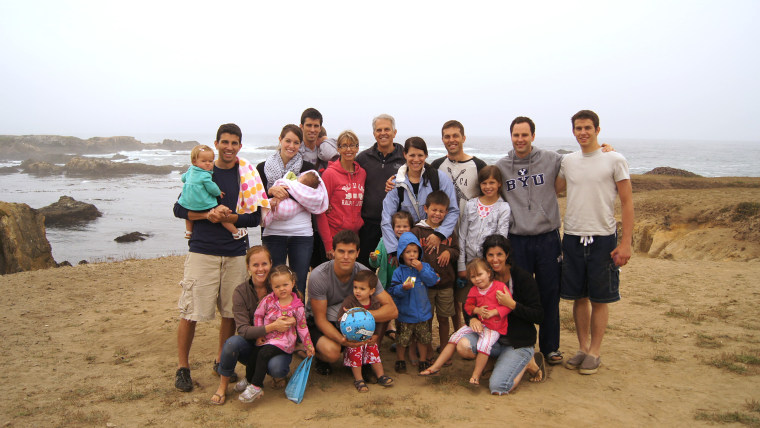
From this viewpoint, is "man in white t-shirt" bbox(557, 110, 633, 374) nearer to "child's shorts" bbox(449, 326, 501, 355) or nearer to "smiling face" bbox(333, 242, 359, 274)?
"child's shorts" bbox(449, 326, 501, 355)

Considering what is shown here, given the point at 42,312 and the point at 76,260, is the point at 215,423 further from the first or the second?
the point at 76,260

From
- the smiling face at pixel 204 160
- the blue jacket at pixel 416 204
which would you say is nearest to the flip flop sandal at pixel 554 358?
the blue jacket at pixel 416 204

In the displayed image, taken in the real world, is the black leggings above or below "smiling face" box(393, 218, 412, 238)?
below

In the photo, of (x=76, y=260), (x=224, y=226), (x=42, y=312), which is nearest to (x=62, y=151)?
(x=76, y=260)

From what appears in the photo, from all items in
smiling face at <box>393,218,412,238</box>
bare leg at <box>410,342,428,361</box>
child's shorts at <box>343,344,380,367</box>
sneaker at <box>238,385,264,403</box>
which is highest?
smiling face at <box>393,218,412,238</box>

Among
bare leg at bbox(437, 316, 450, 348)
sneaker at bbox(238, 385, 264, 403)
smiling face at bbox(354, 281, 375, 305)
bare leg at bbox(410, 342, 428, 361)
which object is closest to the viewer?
sneaker at bbox(238, 385, 264, 403)

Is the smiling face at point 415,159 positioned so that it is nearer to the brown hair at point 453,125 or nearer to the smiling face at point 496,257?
the brown hair at point 453,125

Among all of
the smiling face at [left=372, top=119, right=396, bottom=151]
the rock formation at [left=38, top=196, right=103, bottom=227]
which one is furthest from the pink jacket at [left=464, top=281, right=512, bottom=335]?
the rock formation at [left=38, top=196, right=103, bottom=227]

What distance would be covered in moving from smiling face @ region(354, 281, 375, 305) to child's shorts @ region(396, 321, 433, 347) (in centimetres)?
60

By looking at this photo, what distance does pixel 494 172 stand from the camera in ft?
15.0

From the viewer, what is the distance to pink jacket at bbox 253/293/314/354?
4.14m

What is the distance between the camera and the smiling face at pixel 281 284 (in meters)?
4.09

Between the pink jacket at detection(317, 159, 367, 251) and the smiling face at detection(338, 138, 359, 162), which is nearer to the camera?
the smiling face at detection(338, 138, 359, 162)

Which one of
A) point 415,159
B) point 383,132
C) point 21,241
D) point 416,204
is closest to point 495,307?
point 416,204
